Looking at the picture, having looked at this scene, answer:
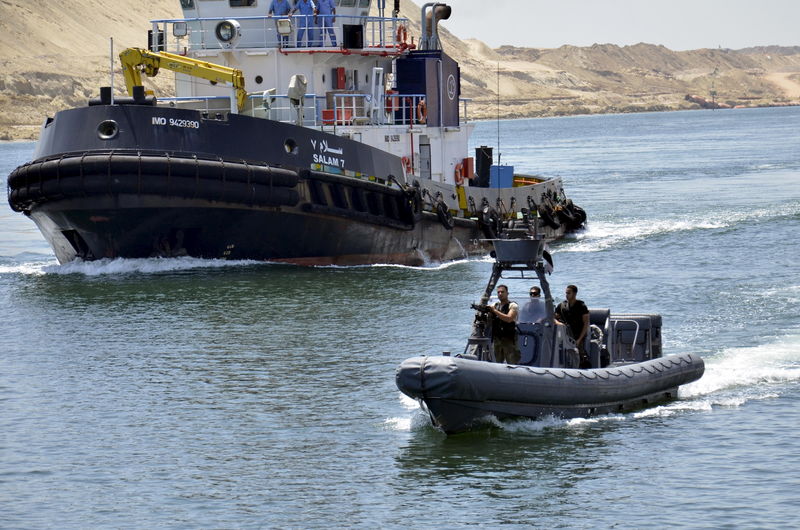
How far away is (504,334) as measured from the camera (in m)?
15.1

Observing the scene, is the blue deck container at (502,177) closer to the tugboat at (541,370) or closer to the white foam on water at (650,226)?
the white foam on water at (650,226)

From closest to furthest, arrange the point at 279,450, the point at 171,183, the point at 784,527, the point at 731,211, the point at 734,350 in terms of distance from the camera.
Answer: the point at 784,527 < the point at 279,450 < the point at 734,350 < the point at 171,183 < the point at 731,211

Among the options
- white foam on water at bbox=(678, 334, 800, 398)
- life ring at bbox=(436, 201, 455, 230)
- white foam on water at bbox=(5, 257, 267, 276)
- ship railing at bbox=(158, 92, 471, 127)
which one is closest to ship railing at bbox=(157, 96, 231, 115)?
ship railing at bbox=(158, 92, 471, 127)

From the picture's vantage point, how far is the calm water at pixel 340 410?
515 inches

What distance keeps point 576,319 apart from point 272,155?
1109 cm

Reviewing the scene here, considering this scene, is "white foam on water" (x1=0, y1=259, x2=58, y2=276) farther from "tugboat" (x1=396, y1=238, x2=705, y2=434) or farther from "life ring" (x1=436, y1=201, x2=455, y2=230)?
"tugboat" (x1=396, y1=238, x2=705, y2=434)

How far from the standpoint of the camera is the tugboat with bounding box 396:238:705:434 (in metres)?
14.2

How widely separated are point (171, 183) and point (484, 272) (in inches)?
274

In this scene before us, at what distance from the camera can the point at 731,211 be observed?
40.4 m

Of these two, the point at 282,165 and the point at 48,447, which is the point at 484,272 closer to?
the point at 282,165

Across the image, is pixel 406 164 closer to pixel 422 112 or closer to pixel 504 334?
pixel 422 112

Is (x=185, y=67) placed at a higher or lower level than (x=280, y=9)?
lower

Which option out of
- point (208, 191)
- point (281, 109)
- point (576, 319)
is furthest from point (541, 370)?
point (281, 109)

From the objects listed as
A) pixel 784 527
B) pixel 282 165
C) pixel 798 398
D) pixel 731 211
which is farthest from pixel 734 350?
pixel 731 211
